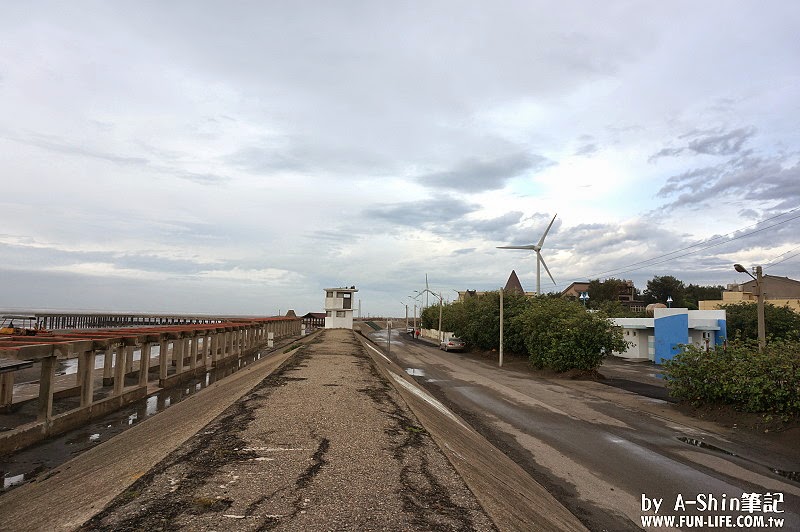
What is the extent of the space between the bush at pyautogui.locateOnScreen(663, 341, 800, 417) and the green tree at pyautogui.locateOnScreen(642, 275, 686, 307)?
101m

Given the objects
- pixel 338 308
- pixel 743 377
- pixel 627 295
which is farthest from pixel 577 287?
pixel 743 377

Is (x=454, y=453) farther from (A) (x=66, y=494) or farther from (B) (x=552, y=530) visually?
(A) (x=66, y=494)

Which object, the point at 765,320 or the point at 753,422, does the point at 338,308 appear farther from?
the point at 753,422

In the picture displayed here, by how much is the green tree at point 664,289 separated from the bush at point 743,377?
101 metres

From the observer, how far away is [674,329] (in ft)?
131

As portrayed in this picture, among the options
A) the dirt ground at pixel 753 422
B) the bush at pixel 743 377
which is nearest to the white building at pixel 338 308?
the dirt ground at pixel 753 422

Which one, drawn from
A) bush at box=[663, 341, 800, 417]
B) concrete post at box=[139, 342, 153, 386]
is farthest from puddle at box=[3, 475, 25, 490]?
bush at box=[663, 341, 800, 417]

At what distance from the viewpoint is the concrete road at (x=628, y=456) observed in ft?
29.3

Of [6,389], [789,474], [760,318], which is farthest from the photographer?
[760,318]

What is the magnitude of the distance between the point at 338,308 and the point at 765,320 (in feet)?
177

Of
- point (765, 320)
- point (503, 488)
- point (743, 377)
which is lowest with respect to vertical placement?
point (503, 488)

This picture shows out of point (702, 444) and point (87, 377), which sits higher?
point (87, 377)

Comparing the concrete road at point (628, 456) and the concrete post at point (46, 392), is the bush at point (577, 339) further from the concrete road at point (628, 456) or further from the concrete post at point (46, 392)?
the concrete post at point (46, 392)

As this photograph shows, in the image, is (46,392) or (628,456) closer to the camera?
(628,456)
